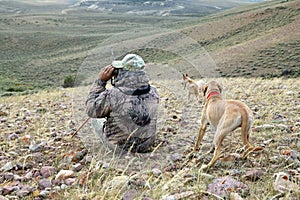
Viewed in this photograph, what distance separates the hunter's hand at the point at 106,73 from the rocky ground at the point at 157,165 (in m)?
0.75

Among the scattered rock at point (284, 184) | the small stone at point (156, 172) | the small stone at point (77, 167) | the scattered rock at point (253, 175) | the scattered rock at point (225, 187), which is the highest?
the scattered rock at point (284, 184)

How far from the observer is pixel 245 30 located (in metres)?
55.2

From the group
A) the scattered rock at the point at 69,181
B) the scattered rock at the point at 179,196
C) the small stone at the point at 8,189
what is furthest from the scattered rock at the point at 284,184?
the small stone at the point at 8,189

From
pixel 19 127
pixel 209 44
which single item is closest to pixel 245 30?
pixel 209 44

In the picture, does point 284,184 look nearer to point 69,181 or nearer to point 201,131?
point 201,131

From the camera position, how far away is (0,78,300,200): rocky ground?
11.6ft

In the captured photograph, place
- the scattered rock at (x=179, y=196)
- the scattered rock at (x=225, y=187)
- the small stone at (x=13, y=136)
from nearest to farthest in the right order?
the scattered rock at (x=179, y=196), the scattered rock at (x=225, y=187), the small stone at (x=13, y=136)

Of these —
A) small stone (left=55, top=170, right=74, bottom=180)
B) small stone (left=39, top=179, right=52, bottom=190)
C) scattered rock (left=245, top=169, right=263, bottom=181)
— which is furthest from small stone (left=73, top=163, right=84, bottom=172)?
scattered rock (left=245, top=169, right=263, bottom=181)

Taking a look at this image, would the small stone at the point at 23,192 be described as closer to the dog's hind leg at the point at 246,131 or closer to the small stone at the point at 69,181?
the small stone at the point at 69,181

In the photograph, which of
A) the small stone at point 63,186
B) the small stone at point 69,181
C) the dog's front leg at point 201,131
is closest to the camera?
the small stone at point 63,186

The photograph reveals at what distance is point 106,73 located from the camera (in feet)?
15.6

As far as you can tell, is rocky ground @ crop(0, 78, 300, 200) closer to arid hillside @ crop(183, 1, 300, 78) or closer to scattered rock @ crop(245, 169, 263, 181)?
scattered rock @ crop(245, 169, 263, 181)

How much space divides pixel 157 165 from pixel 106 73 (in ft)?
4.66

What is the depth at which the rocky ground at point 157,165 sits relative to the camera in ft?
11.6
